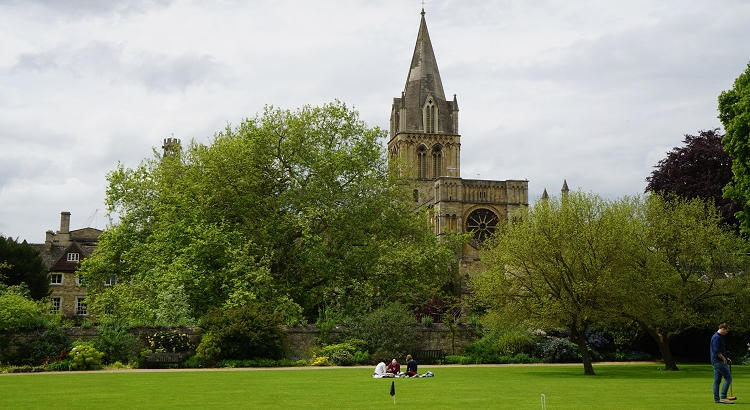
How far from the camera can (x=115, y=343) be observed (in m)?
33.6

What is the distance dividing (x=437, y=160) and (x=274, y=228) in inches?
2459

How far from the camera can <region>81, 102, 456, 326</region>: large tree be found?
1508 inches

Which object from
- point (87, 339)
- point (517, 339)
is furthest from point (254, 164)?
point (517, 339)

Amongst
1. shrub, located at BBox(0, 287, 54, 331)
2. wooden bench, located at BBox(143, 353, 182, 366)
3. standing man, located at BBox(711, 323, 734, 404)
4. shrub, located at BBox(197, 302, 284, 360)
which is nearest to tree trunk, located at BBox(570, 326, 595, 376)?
standing man, located at BBox(711, 323, 734, 404)

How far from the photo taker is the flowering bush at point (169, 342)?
34.4 metres

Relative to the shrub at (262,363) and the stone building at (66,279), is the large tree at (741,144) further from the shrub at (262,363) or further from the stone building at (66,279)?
the stone building at (66,279)

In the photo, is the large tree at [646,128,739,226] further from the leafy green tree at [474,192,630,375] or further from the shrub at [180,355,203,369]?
the shrub at [180,355,203,369]

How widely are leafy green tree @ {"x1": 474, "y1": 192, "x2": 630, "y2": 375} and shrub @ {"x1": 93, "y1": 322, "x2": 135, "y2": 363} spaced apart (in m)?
15.0

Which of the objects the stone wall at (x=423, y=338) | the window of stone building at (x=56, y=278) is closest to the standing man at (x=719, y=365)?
the stone wall at (x=423, y=338)

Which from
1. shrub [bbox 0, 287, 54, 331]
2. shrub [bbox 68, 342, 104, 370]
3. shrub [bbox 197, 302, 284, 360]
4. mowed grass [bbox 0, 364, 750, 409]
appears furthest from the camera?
shrub [bbox 197, 302, 284, 360]

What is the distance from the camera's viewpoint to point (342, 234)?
4125 cm

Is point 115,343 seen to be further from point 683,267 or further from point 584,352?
point 683,267

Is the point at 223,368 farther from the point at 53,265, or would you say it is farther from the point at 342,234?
the point at 53,265

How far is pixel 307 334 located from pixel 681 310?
15939 mm
